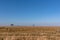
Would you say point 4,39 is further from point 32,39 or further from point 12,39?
point 32,39

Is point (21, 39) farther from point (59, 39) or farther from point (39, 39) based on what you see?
point (59, 39)

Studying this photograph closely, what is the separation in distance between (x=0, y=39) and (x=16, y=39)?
329 cm

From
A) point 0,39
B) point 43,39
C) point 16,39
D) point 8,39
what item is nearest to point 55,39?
point 43,39

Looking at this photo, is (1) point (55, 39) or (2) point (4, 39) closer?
(2) point (4, 39)

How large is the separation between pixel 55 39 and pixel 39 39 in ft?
12.9

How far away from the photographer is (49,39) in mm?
24719

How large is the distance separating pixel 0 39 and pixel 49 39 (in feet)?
34.4

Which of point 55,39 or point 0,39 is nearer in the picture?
point 0,39

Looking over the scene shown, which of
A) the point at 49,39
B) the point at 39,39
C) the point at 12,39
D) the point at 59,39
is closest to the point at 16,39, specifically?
the point at 12,39

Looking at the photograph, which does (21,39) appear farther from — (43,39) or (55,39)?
(55,39)

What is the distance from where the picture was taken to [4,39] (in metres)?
22.8

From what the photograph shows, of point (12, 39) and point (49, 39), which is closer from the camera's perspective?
point (12, 39)

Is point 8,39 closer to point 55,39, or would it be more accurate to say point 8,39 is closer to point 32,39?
point 32,39

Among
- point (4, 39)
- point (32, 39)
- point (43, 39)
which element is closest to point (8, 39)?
point (4, 39)
